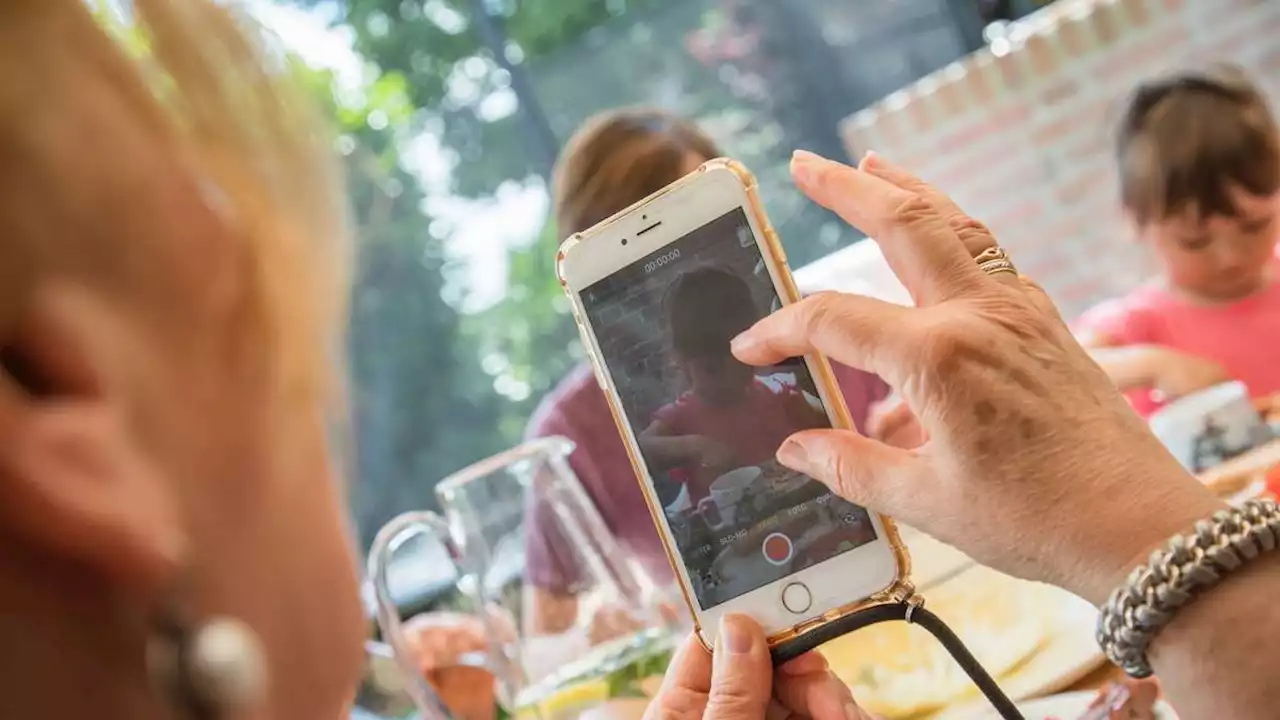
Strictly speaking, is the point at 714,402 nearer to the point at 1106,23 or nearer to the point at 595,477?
the point at 595,477

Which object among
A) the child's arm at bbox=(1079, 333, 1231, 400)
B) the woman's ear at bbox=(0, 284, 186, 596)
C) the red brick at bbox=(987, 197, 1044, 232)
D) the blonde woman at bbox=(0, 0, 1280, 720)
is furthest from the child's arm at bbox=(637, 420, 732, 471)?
the red brick at bbox=(987, 197, 1044, 232)

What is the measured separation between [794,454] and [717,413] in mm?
52

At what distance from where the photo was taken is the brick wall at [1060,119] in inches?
74.0

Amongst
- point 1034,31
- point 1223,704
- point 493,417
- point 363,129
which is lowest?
point 1223,704

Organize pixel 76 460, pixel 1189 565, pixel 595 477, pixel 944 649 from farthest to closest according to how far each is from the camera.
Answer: pixel 595 477
pixel 944 649
pixel 1189 565
pixel 76 460

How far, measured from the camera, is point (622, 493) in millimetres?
1203

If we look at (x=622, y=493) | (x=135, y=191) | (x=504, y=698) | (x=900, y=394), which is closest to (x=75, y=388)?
(x=135, y=191)

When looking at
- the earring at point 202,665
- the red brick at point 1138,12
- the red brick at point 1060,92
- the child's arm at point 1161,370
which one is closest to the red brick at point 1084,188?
the red brick at point 1060,92

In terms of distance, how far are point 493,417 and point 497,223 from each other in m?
0.39

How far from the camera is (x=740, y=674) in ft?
1.65

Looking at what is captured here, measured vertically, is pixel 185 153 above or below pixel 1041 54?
below

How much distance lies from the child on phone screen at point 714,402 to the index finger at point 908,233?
0.07 meters

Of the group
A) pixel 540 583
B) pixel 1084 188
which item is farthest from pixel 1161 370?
pixel 1084 188

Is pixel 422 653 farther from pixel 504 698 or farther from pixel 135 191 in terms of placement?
pixel 135 191
